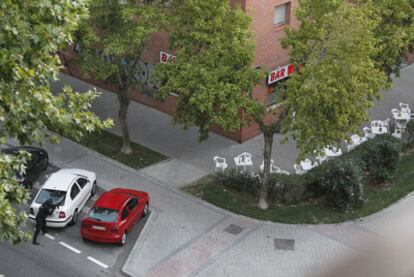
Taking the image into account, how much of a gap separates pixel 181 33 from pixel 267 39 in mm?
6804

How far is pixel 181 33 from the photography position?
20.0m

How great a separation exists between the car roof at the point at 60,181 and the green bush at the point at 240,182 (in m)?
5.33

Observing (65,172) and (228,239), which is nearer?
(228,239)

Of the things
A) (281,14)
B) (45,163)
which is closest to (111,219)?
(45,163)

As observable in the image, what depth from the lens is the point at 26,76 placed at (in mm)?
10305

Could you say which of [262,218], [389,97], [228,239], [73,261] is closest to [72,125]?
[73,261]

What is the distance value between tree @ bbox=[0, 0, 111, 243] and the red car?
262 inches

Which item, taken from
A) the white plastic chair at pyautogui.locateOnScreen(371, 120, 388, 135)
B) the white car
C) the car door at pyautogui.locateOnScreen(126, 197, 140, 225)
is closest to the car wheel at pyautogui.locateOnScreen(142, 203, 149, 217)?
the car door at pyautogui.locateOnScreen(126, 197, 140, 225)

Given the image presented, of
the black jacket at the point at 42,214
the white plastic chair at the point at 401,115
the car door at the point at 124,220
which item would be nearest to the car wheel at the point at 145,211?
the car door at the point at 124,220

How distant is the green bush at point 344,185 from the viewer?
2047 centimetres

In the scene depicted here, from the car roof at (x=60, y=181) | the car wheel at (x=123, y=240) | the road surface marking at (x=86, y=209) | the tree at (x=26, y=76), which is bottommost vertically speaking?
the road surface marking at (x=86, y=209)

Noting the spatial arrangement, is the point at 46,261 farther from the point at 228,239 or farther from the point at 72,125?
the point at 72,125

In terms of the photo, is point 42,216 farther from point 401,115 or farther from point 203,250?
point 401,115

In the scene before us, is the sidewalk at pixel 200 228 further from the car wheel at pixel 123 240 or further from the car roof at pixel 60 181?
the car roof at pixel 60 181
